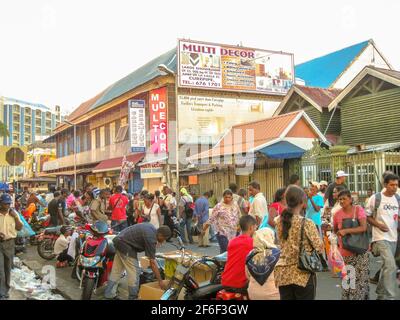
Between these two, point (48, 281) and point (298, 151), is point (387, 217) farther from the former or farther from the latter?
point (298, 151)

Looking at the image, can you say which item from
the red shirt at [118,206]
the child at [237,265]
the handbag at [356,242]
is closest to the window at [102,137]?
the red shirt at [118,206]

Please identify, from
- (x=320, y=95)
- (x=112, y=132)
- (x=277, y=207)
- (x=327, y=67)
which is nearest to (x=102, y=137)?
(x=112, y=132)

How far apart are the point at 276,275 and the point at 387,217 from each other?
253cm

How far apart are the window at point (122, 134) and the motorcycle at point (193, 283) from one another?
80.7 ft

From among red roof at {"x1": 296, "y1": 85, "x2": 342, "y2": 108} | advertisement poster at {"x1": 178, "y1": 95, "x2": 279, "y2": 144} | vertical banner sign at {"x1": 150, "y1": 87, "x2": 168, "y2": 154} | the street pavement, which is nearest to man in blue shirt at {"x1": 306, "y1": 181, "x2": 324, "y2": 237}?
the street pavement

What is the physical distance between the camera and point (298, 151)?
16.0 m

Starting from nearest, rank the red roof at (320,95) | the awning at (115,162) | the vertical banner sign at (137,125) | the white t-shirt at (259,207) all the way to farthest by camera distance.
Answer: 1. the white t-shirt at (259,207)
2. the red roof at (320,95)
3. the vertical banner sign at (137,125)
4. the awning at (115,162)

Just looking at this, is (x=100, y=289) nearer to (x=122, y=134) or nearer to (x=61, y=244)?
(x=61, y=244)

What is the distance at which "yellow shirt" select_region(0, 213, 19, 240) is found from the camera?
7434 mm

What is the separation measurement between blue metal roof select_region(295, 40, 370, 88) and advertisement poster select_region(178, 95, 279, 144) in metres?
4.72

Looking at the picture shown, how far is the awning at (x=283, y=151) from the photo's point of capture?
628 inches

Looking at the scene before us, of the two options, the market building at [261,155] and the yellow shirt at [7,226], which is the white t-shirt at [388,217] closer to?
the yellow shirt at [7,226]

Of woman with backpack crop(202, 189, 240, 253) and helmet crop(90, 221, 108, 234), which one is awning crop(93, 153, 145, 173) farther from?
helmet crop(90, 221, 108, 234)
